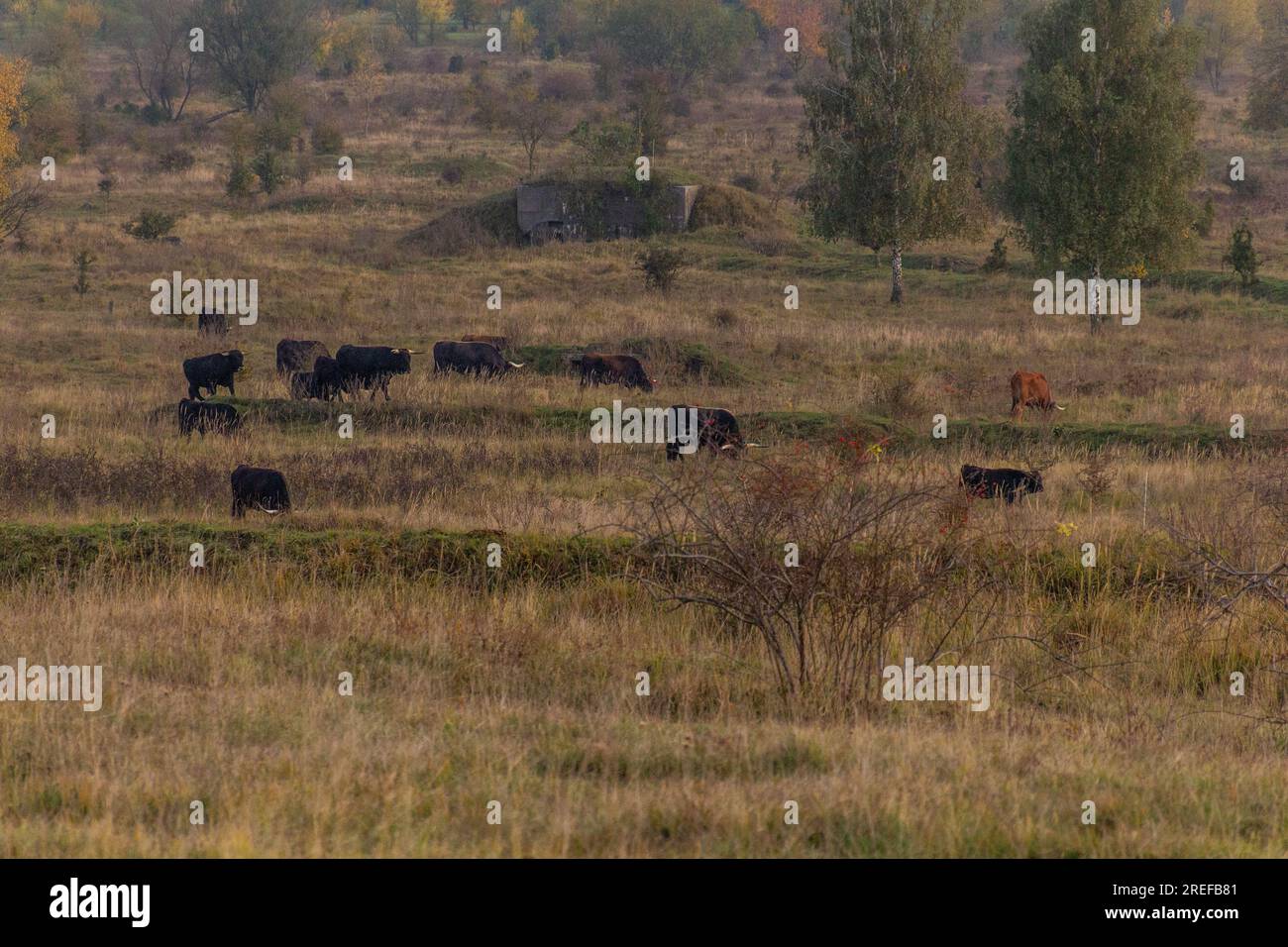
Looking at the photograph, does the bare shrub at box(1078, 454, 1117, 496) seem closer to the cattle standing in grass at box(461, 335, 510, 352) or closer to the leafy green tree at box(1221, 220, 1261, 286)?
the cattle standing in grass at box(461, 335, 510, 352)

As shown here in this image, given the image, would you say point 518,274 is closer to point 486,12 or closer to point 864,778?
point 864,778

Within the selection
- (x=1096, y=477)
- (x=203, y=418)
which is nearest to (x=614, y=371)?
(x=203, y=418)

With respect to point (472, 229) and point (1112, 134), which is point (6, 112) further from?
point (1112, 134)

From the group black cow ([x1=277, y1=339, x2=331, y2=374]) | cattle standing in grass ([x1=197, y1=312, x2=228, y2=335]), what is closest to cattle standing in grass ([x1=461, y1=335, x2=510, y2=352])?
black cow ([x1=277, y1=339, x2=331, y2=374])

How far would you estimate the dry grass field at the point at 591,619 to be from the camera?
18.5ft

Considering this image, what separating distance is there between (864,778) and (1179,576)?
562cm

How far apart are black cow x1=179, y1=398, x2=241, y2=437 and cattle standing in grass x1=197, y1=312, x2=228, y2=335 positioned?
9.11m

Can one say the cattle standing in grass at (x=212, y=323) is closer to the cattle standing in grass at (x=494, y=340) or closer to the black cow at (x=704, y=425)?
the cattle standing in grass at (x=494, y=340)

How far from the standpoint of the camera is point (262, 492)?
42.9 feet

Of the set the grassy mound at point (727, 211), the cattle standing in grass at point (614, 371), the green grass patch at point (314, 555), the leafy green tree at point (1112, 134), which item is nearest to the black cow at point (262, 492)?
the green grass patch at point (314, 555)

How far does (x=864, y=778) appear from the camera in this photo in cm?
593

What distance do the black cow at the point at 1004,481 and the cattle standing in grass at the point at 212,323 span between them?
59.0 feet

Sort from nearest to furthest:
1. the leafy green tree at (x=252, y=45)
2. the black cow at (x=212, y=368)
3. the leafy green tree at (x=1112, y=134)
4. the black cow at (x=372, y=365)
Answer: the black cow at (x=212, y=368) → the black cow at (x=372, y=365) → the leafy green tree at (x=1112, y=134) → the leafy green tree at (x=252, y=45)

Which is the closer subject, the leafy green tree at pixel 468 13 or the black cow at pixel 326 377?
the black cow at pixel 326 377
